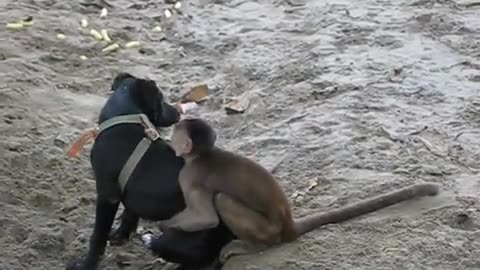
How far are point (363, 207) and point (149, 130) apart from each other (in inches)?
35.3

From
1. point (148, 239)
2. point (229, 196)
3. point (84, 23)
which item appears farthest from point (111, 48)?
point (229, 196)

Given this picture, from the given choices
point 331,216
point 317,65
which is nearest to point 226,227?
point 331,216

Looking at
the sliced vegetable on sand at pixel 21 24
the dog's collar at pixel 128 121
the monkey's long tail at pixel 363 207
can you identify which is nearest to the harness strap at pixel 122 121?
the dog's collar at pixel 128 121

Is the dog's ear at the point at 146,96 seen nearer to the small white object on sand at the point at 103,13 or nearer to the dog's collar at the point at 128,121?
the dog's collar at the point at 128,121

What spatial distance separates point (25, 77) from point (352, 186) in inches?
91.4

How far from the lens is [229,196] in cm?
407

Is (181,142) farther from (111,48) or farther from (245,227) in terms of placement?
(111,48)

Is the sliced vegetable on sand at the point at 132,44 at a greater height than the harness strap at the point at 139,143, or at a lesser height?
lesser

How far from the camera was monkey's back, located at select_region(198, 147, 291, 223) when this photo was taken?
405cm

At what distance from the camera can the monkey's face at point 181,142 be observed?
13.5 ft

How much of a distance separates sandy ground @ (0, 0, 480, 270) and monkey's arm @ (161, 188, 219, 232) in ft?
0.62

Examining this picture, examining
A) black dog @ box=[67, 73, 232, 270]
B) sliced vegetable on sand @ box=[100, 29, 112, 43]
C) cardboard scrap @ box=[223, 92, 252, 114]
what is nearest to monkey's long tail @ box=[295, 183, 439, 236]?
black dog @ box=[67, 73, 232, 270]

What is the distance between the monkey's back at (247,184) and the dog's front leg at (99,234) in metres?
0.49

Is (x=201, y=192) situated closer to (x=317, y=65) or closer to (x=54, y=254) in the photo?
(x=54, y=254)
